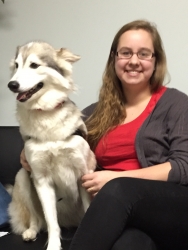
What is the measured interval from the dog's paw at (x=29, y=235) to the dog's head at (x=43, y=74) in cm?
55

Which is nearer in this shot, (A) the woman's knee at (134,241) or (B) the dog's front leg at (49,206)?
(A) the woman's knee at (134,241)

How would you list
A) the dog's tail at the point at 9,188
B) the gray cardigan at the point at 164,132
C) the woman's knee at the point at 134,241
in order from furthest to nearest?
the dog's tail at the point at 9,188
the gray cardigan at the point at 164,132
the woman's knee at the point at 134,241

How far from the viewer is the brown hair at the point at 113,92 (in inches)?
63.3

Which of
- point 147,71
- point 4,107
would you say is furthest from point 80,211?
point 4,107

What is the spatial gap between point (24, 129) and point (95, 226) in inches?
23.6

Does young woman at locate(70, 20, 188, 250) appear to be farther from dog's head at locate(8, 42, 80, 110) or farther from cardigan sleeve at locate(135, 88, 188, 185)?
dog's head at locate(8, 42, 80, 110)

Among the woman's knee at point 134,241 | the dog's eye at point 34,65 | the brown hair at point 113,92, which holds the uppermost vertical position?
the dog's eye at point 34,65

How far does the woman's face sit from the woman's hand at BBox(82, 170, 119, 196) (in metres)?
0.47

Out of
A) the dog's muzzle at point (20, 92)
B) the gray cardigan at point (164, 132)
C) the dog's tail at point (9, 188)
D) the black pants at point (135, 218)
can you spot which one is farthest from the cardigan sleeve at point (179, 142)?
the dog's tail at point (9, 188)

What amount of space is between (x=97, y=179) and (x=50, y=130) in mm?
294

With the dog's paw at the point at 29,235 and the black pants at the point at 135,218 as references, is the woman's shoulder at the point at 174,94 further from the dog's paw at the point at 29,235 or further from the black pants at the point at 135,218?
the dog's paw at the point at 29,235

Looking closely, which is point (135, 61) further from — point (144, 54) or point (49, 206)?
point (49, 206)

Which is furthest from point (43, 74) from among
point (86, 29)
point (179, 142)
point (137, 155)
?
point (86, 29)

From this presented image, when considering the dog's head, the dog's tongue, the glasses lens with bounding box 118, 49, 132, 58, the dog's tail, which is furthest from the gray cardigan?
the dog's tail
